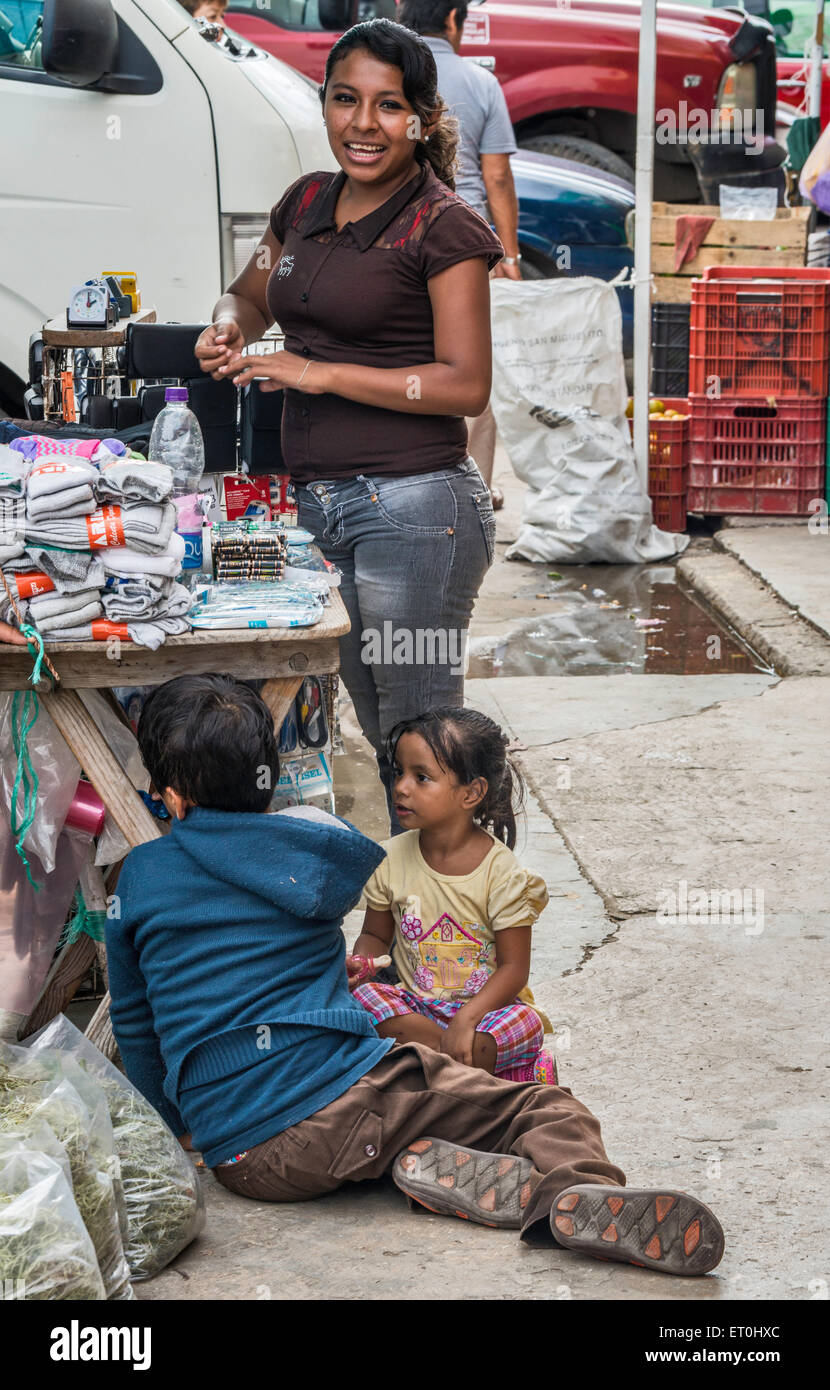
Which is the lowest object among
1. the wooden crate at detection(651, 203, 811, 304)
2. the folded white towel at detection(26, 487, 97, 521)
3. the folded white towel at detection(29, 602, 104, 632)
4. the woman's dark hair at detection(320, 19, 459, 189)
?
the folded white towel at detection(29, 602, 104, 632)

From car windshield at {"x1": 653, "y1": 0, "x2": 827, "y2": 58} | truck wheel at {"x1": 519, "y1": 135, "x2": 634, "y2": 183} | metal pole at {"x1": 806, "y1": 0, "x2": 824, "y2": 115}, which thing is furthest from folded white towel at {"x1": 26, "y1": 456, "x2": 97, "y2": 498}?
car windshield at {"x1": 653, "y1": 0, "x2": 827, "y2": 58}

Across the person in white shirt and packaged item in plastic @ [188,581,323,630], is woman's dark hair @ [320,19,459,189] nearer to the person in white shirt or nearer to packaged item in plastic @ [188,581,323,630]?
packaged item in plastic @ [188,581,323,630]

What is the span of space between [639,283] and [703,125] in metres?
4.57

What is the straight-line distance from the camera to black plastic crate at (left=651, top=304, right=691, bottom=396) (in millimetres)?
8461

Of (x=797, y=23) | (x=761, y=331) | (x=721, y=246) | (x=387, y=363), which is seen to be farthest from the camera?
(x=797, y=23)

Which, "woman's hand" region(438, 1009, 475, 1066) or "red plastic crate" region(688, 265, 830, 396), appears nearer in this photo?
"woman's hand" region(438, 1009, 475, 1066)

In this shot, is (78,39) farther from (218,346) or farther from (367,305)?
(367,305)

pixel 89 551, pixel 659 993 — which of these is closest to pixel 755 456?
pixel 659 993

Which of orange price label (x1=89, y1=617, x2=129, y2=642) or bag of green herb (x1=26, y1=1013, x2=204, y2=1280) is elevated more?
orange price label (x1=89, y1=617, x2=129, y2=642)

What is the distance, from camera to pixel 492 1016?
294cm

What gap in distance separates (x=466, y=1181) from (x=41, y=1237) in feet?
2.35

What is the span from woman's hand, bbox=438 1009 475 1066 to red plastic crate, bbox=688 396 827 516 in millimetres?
5417

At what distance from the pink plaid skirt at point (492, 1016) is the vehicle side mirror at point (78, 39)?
386 cm

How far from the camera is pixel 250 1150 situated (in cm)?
262
